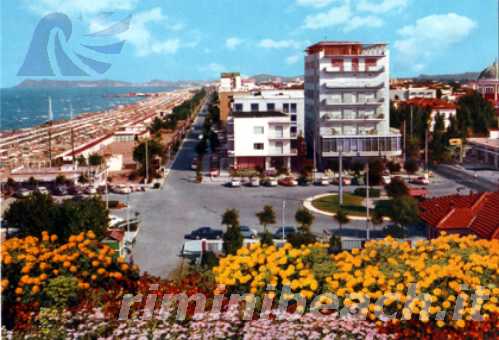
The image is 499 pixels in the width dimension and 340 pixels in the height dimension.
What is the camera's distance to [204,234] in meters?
15.3

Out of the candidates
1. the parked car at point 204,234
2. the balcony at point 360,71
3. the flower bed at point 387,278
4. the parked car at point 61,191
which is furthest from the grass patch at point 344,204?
the flower bed at point 387,278

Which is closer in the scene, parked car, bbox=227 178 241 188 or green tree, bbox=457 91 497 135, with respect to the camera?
parked car, bbox=227 178 241 188

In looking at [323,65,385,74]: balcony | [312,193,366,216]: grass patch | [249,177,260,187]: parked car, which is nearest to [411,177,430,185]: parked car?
[312,193,366,216]: grass patch

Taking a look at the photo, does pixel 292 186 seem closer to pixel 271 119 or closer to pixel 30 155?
pixel 271 119

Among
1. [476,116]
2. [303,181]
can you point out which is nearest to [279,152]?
[303,181]

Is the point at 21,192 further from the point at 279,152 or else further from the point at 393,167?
the point at 393,167

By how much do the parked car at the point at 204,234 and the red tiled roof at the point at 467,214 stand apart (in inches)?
183

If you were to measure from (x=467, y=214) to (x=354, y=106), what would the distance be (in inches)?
580

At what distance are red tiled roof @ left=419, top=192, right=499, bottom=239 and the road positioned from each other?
8.94 ft

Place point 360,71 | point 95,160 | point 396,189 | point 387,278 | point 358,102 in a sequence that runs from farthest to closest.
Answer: point 358,102
point 360,71
point 95,160
point 396,189
point 387,278

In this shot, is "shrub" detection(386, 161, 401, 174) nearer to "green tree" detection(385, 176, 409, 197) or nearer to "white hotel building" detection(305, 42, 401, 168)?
"white hotel building" detection(305, 42, 401, 168)

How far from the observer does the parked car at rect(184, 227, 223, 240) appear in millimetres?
15092

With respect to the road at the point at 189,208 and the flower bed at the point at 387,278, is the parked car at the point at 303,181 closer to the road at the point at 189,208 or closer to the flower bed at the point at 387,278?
the road at the point at 189,208

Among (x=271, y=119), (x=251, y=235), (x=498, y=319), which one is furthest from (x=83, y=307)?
(x=271, y=119)
